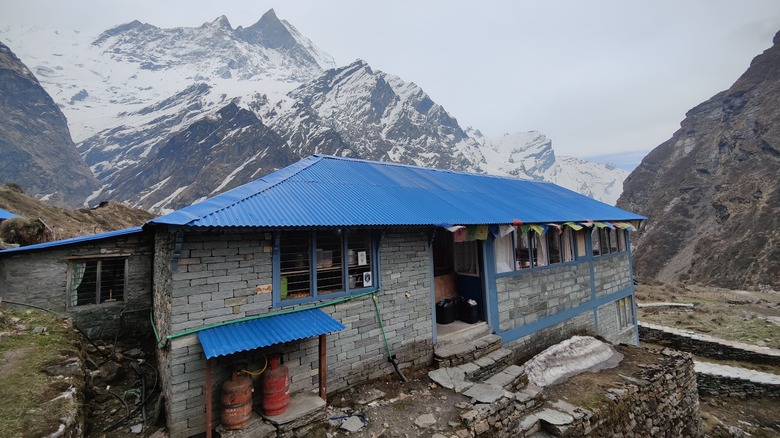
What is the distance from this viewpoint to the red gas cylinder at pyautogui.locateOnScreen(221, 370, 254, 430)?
19.4 ft

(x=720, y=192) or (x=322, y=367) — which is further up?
(x=720, y=192)

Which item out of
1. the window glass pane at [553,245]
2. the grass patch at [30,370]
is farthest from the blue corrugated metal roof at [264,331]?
the window glass pane at [553,245]

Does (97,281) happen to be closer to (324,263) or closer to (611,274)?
(324,263)

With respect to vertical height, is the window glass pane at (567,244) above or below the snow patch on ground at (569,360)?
above

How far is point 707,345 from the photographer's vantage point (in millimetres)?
16562

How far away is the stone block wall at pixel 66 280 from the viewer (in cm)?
894

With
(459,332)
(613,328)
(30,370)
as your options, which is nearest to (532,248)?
(459,332)

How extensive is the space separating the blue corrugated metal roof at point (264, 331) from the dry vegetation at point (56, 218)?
571 inches

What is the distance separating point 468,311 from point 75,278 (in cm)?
1081

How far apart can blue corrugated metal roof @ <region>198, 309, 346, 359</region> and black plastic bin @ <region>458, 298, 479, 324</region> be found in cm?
488

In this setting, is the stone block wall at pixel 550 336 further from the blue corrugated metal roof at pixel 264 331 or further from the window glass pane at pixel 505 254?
the blue corrugated metal roof at pixel 264 331

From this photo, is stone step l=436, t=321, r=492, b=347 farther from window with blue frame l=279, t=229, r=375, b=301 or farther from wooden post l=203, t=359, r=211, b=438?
wooden post l=203, t=359, r=211, b=438

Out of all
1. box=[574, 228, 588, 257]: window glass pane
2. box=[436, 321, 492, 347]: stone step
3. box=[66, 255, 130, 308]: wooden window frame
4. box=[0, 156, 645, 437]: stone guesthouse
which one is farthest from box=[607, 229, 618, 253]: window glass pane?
box=[66, 255, 130, 308]: wooden window frame

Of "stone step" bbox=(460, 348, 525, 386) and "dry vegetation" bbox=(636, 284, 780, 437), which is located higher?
"stone step" bbox=(460, 348, 525, 386)
